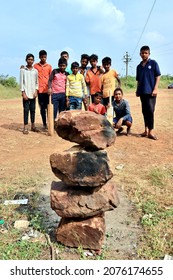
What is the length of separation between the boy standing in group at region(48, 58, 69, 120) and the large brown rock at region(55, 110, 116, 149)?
4282 millimetres

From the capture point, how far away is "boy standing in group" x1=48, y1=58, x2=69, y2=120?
23.3 feet

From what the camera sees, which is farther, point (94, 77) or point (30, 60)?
point (30, 60)

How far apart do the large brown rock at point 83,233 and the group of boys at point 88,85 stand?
3614 millimetres

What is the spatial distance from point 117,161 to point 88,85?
87.5 inches

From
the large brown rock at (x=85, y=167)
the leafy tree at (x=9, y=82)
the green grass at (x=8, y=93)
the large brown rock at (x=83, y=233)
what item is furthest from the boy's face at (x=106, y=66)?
the leafy tree at (x=9, y=82)

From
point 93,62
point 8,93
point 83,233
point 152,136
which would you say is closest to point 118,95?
point 93,62

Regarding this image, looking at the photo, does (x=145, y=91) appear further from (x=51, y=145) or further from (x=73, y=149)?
(x=73, y=149)

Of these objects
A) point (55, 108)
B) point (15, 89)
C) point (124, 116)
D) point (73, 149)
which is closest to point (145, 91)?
point (124, 116)

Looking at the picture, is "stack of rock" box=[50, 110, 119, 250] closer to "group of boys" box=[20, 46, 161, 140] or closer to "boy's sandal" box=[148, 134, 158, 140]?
"group of boys" box=[20, 46, 161, 140]

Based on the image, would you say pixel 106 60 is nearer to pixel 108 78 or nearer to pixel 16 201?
pixel 108 78

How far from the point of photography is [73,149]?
314cm

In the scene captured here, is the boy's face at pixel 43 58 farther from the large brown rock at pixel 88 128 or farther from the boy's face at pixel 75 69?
the large brown rock at pixel 88 128

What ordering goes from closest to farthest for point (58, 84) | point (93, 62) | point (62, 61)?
1. point (93, 62)
2. point (62, 61)
3. point (58, 84)

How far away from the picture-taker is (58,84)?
7.29 m
